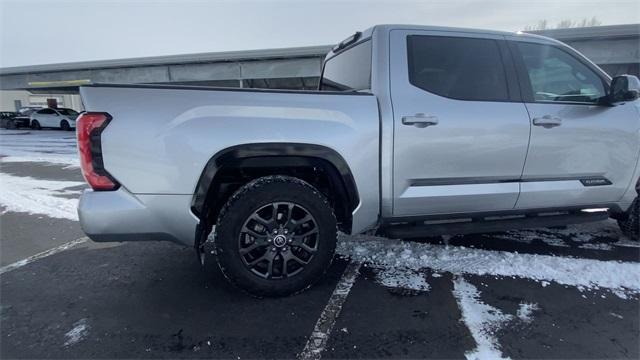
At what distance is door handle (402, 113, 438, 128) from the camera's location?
9.32 ft

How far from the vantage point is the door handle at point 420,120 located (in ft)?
9.32

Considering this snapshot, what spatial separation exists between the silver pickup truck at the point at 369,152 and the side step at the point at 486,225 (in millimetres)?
13

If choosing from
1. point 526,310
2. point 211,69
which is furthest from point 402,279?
point 211,69

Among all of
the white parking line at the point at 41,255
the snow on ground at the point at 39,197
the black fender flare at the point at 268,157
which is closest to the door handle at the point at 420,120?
the black fender flare at the point at 268,157

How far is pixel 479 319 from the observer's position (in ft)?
8.42

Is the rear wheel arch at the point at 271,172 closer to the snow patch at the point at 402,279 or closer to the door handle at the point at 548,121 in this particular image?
the snow patch at the point at 402,279

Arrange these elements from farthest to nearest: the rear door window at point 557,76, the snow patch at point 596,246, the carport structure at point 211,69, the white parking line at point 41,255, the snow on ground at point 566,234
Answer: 1. the carport structure at point 211,69
2. the snow on ground at point 566,234
3. the snow patch at point 596,246
4. the white parking line at point 41,255
5. the rear door window at point 557,76

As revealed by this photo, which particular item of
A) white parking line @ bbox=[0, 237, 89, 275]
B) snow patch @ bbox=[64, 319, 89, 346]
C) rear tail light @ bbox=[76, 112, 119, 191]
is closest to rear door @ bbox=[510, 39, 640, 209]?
rear tail light @ bbox=[76, 112, 119, 191]

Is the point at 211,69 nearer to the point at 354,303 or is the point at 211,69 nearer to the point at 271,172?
the point at 271,172

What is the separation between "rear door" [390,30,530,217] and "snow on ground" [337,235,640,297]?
0.57m

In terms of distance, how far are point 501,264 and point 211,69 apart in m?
24.8

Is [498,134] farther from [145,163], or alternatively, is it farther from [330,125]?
[145,163]

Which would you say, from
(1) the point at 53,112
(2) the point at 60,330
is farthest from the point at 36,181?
(1) the point at 53,112

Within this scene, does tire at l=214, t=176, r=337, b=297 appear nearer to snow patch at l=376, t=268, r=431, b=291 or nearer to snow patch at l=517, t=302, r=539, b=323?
snow patch at l=376, t=268, r=431, b=291
